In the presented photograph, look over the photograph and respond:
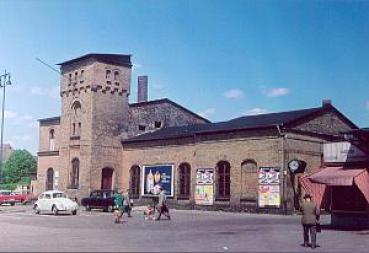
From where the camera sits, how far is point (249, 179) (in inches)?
1325

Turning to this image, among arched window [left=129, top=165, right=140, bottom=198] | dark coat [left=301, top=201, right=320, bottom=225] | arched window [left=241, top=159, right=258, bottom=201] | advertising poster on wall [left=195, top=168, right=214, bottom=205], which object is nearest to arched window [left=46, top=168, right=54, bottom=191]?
arched window [left=129, top=165, right=140, bottom=198]

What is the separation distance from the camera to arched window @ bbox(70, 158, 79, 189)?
43.8 meters

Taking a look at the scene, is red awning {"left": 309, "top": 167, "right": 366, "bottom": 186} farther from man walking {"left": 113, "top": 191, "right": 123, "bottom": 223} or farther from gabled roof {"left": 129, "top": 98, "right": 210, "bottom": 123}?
gabled roof {"left": 129, "top": 98, "right": 210, "bottom": 123}

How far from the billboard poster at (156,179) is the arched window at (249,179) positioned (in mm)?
7290

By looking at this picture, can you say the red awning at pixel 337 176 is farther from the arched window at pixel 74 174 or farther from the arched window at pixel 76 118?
the arched window at pixel 76 118

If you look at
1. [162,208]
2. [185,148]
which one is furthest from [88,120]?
[162,208]

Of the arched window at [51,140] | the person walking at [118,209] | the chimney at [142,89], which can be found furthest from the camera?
the chimney at [142,89]

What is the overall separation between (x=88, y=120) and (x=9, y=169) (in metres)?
58.8

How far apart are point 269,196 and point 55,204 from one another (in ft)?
45.6

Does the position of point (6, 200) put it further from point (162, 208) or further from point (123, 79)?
point (162, 208)

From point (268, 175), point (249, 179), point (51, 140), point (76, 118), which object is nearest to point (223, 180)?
point (249, 179)

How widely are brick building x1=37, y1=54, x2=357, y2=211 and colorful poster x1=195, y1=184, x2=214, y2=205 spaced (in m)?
0.08

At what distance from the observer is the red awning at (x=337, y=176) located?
20.7m

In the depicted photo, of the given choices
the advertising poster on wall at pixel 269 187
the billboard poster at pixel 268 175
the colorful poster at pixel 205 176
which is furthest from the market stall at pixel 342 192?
the colorful poster at pixel 205 176
